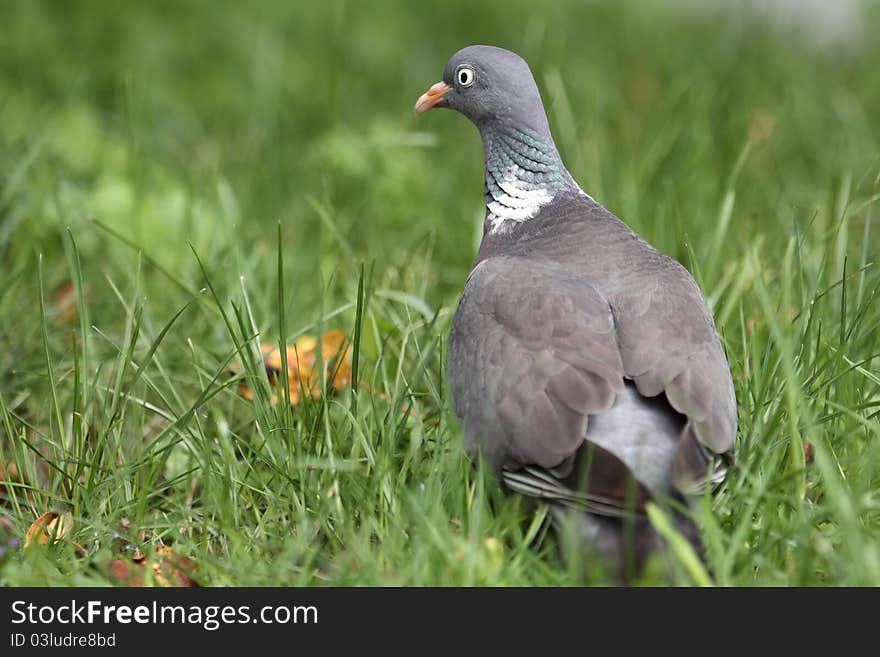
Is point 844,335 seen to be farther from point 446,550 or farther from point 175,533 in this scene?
point 175,533

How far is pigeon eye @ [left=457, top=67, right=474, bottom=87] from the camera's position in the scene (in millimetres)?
3711

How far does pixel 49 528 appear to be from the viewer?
3041 millimetres

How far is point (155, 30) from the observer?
6.89m

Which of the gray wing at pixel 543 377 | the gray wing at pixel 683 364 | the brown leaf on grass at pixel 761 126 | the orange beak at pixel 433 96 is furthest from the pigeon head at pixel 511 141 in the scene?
the brown leaf on grass at pixel 761 126

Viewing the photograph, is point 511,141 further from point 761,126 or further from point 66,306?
point 761,126

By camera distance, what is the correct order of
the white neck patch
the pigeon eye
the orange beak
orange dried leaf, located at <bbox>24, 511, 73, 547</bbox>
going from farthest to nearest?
the orange beak
the pigeon eye
the white neck patch
orange dried leaf, located at <bbox>24, 511, 73, 547</bbox>

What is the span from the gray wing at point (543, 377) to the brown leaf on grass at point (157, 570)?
0.74 m

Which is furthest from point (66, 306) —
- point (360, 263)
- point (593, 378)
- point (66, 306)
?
point (593, 378)

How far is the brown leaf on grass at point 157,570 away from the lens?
2711mm

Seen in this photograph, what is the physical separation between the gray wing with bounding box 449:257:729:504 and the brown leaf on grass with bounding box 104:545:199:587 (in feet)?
2.42

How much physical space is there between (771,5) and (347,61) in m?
2.29

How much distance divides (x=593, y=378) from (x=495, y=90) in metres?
1.20

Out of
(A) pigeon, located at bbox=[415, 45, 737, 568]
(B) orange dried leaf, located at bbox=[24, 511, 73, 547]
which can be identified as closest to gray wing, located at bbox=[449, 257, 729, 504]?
(A) pigeon, located at bbox=[415, 45, 737, 568]

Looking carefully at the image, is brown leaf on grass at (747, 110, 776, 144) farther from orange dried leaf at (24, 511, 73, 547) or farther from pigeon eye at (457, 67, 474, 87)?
orange dried leaf at (24, 511, 73, 547)
